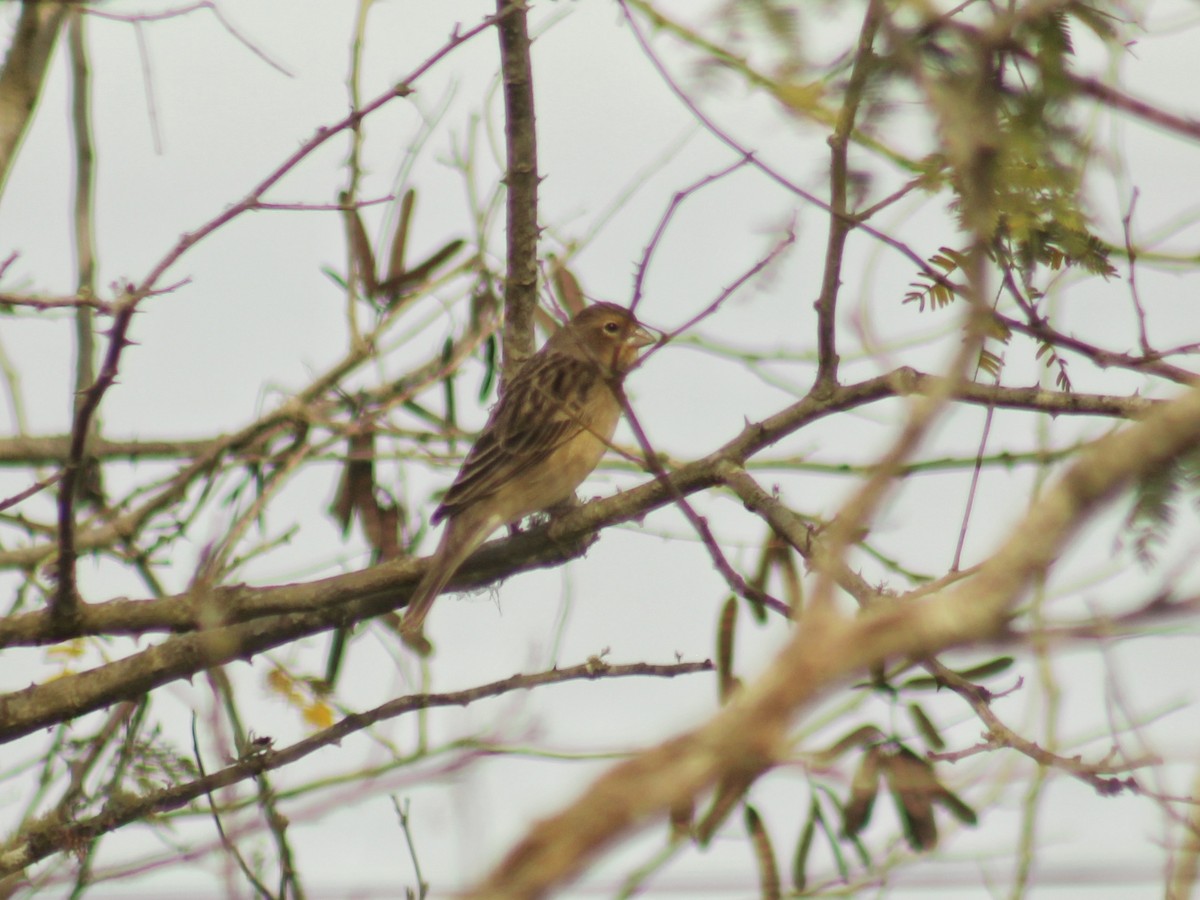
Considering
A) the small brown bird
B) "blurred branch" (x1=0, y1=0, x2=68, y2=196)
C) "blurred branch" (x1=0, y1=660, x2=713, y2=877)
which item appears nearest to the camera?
"blurred branch" (x1=0, y1=660, x2=713, y2=877)

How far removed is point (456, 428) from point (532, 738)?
82.2 inches

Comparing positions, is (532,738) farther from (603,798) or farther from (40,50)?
(603,798)

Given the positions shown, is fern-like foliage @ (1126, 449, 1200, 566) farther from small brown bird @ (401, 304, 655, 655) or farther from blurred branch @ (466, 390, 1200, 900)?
small brown bird @ (401, 304, 655, 655)

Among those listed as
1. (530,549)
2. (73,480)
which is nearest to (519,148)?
(530,549)

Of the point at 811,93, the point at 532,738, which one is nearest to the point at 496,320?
the point at 532,738

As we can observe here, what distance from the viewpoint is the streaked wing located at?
642 cm

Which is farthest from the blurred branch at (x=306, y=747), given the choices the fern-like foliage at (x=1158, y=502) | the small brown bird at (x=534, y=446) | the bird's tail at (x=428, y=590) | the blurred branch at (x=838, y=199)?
→ the fern-like foliage at (x=1158, y=502)

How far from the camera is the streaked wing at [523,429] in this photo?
642 centimetres

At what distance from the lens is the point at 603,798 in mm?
1135

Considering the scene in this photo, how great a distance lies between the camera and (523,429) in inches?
270

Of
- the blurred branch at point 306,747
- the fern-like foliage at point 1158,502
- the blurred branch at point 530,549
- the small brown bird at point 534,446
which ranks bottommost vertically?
the fern-like foliage at point 1158,502

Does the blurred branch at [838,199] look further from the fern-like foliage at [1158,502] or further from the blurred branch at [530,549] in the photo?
the fern-like foliage at [1158,502]

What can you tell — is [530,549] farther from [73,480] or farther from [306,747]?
[73,480]

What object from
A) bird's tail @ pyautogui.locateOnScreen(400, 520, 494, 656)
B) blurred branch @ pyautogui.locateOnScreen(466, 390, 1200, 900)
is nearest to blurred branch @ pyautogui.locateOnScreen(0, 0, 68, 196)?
bird's tail @ pyautogui.locateOnScreen(400, 520, 494, 656)
